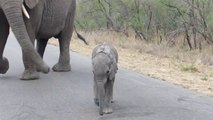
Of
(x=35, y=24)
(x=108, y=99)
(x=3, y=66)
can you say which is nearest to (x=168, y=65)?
(x=35, y=24)

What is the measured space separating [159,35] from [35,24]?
567 inches

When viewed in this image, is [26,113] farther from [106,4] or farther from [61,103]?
[106,4]

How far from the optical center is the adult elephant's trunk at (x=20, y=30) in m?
9.31

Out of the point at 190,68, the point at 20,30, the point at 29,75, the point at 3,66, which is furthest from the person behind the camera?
the point at 190,68

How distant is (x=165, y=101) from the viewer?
28.7ft

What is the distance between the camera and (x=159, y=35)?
24625mm

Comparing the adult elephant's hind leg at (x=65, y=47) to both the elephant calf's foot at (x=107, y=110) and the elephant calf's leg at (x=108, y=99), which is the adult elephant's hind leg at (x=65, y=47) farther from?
the elephant calf's foot at (x=107, y=110)

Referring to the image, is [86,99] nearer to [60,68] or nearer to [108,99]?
[108,99]

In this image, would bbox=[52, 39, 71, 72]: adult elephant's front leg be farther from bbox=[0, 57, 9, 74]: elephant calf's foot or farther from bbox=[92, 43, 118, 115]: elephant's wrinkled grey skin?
bbox=[92, 43, 118, 115]: elephant's wrinkled grey skin

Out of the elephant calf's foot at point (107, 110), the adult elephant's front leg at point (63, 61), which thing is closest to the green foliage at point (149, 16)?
the adult elephant's front leg at point (63, 61)

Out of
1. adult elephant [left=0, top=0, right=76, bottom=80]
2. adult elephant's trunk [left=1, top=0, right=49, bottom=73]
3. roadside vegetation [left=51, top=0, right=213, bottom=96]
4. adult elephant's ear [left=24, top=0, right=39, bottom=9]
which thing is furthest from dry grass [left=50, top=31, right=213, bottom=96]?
adult elephant's ear [left=24, top=0, right=39, bottom=9]

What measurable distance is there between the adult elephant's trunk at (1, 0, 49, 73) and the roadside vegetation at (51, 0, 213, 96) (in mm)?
3202

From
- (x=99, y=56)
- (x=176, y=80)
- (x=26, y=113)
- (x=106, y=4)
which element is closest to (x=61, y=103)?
(x=26, y=113)

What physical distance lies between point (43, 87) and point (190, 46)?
12.5 meters
